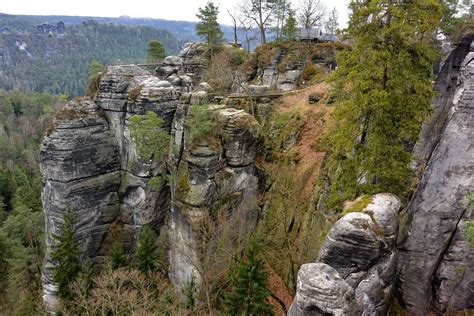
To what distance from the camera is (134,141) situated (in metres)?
28.2

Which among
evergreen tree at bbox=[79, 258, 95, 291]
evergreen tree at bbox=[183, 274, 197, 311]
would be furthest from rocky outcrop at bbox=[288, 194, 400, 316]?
evergreen tree at bbox=[79, 258, 95, 291]

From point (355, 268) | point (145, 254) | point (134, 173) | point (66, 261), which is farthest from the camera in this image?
point (134, 173)

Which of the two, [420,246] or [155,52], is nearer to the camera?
[420,246]

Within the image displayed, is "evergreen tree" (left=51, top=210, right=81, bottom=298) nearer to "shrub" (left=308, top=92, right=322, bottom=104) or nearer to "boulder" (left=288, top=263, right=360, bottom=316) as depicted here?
"boulder" (left=288, top=263, right=360, bottom=316)

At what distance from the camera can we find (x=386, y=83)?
13.8 meters

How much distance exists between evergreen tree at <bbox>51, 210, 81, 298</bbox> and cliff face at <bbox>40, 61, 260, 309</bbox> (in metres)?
1.99

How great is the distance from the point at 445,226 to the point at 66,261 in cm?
2475

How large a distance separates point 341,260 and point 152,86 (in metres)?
21.2

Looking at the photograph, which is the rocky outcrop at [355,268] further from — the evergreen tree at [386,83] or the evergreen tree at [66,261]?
the evergreen tree at [66,261]

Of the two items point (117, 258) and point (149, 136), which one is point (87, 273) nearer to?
point (117, 258)

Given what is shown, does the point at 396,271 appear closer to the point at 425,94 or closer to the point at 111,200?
the point at 425,94

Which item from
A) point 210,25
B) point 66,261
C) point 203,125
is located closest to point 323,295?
point 203,125

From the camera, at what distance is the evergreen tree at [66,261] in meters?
26.2

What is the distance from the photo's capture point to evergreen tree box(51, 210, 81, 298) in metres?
26.2
